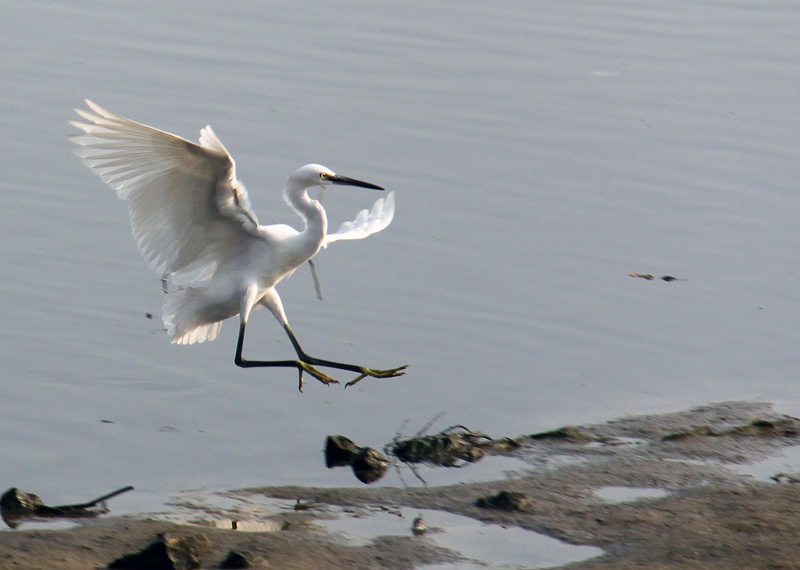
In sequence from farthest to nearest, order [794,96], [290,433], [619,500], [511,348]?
[794,96] < [511,348] < [290,433] < [619,500]

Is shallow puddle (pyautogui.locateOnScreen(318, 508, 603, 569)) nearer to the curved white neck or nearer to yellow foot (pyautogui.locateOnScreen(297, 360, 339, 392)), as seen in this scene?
yellow foot (pyautogui.locateOnScreen(297, 360, 339, 392))

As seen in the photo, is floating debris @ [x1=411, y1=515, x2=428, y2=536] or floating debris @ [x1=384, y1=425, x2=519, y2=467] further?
floating debris @ [x1=384, y1=425, x2=519, y2=467]

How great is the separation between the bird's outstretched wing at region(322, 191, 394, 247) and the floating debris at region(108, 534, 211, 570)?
2.67 meters

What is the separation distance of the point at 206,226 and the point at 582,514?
2.65 metres

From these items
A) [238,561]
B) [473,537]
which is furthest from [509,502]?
[238,561]

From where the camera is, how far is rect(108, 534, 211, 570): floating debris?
464 centimetres

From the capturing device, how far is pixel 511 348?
7.81 meters

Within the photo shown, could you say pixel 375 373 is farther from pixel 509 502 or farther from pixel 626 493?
pixel 626 493

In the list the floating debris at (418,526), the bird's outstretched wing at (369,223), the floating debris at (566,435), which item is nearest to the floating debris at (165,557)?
the floating debris at (418,526)

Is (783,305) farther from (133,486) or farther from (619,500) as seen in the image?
(133,486)

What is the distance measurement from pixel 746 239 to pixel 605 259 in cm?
131

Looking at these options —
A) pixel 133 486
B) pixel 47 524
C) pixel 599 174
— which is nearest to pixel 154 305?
pixel 133 486

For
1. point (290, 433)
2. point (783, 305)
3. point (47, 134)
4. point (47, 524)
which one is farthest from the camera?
point (47, 134)

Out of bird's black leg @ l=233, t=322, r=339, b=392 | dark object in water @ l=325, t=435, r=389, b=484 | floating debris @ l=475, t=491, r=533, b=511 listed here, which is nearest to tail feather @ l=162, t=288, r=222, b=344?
bird's black leg @ l=233, t=322, r=339, b=392
